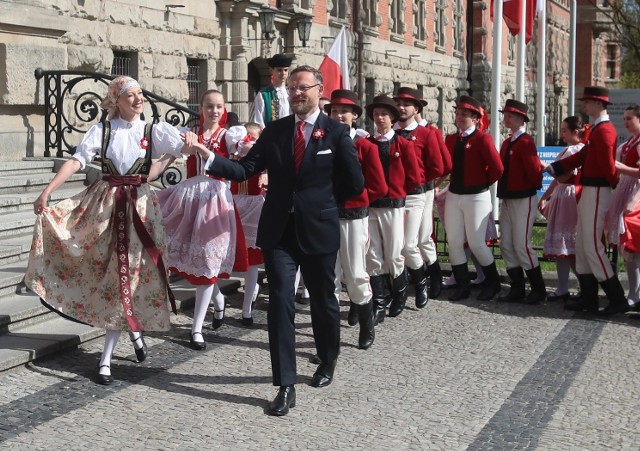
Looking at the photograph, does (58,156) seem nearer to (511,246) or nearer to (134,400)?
(511,246)

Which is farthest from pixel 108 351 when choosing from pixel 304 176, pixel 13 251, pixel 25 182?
pixel 25 182

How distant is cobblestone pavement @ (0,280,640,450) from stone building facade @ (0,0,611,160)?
17.0ft

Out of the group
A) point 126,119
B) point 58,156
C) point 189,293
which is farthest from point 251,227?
point 58,156

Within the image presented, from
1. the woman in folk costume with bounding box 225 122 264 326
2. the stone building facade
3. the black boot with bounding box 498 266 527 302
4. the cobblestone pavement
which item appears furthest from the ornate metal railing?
the cobblestone pavement

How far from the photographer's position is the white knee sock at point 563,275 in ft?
36.6

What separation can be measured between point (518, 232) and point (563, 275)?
2.28 feet

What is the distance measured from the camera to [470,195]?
1087 centimetres

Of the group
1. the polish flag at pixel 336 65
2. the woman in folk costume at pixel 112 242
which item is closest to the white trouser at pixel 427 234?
the polish flag at pixel 336 65

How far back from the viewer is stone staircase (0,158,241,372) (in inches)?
309

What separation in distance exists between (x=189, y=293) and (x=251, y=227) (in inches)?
35.4

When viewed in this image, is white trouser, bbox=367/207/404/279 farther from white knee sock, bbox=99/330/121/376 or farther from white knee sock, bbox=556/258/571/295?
white knee sock, bbox=99/330/121/376

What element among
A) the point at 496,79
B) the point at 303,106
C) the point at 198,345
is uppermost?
the point at 496,79

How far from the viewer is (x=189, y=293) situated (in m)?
10.2

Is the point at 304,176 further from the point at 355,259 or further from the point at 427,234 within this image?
the point at 427,234
